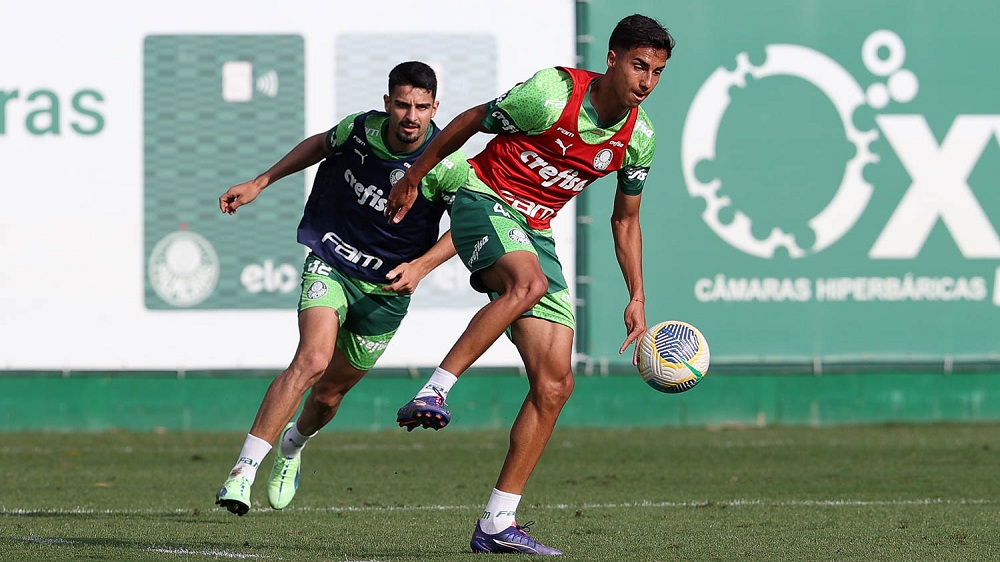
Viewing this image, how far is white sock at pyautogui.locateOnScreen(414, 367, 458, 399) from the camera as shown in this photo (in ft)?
22.1

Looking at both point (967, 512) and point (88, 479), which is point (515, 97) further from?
point (88, 479)

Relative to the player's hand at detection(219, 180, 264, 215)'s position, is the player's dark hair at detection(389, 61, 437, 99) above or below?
above

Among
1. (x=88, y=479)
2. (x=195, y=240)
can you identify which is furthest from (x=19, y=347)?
(x=88, y=479)

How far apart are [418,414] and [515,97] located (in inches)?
63.0

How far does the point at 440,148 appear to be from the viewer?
7.20 meters

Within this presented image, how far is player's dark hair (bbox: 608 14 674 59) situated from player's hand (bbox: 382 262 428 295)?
1790 mm

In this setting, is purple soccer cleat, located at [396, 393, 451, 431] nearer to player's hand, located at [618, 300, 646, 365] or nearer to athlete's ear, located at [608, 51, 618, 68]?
player's hand, located at [618, 300, 646, 365]

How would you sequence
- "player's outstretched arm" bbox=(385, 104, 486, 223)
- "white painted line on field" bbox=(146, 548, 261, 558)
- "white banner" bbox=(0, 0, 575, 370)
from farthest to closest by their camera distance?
"white banner" bbox=(0, 0, 575, 370), "player's outstretched arm" bbox=(385, 104, 486, 223), "white painted line on field" bbox=(146, 548, 261, 558)

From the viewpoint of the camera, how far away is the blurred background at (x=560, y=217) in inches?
629

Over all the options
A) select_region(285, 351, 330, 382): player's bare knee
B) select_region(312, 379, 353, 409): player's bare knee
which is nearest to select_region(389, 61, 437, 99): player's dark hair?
select_region(285, 351, 330, 382): player's bare knee

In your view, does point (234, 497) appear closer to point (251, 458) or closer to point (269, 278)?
point (251, 458)

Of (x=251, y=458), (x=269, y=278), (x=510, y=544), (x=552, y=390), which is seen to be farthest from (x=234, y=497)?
(x=269, y=278)

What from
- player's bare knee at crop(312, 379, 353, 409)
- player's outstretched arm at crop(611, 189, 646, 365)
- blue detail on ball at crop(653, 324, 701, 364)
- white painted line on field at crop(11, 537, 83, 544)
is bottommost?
white painted line on field at crop(11, 537, 83, 544)

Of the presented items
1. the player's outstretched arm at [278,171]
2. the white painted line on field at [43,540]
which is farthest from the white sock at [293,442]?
the white painted line on field at [43,540]
